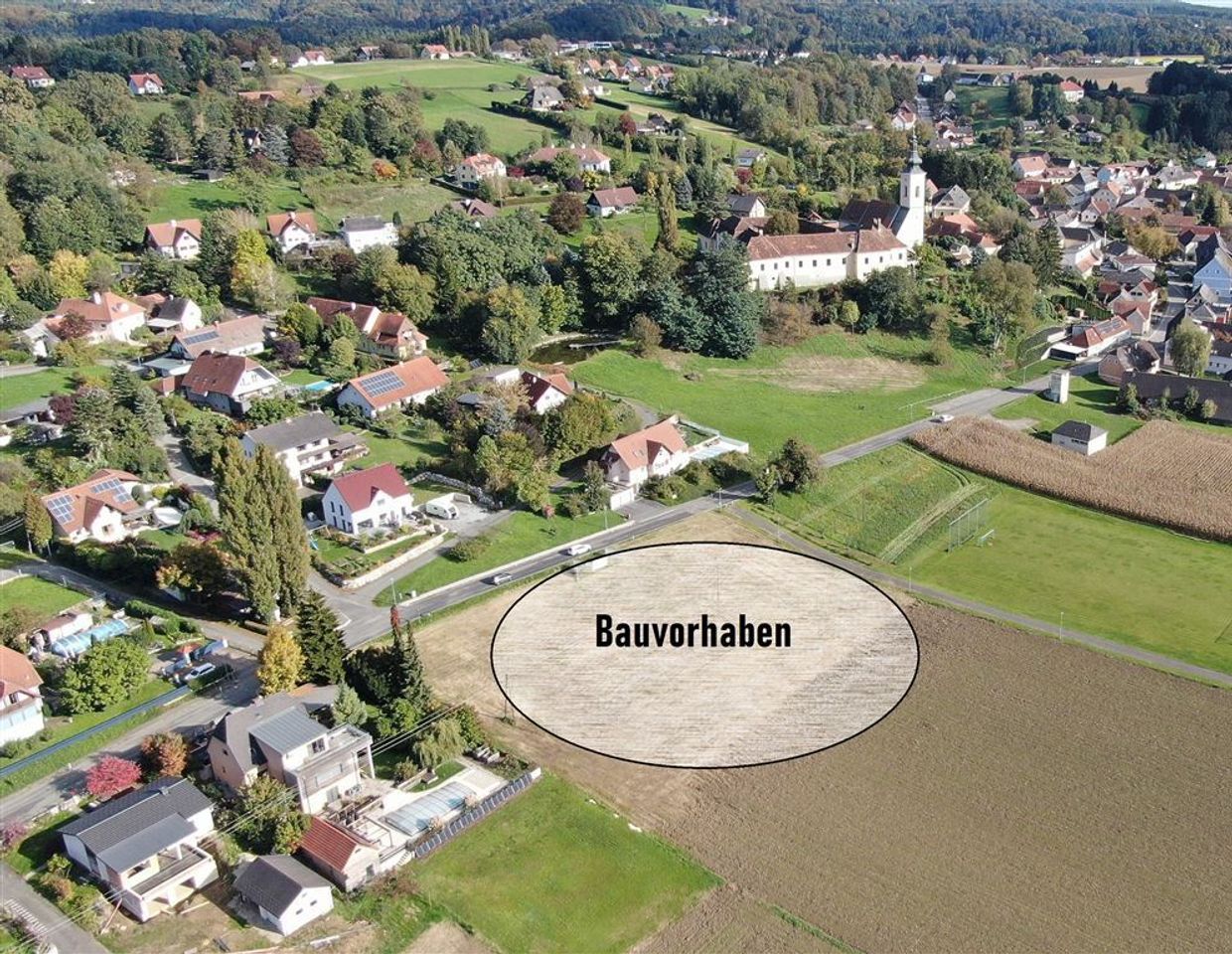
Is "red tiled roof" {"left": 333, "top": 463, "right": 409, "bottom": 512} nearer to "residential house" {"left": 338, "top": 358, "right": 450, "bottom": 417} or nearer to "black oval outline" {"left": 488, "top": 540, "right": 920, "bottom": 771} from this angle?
"black oval outline" {"left": 488, "top": 540, "right": 920, "bottom": 771}

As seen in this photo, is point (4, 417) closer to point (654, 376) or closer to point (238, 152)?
point (654, 376)

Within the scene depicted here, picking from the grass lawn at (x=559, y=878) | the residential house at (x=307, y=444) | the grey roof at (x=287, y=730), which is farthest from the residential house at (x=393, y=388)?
the grass lawn at (x=559, y=878)

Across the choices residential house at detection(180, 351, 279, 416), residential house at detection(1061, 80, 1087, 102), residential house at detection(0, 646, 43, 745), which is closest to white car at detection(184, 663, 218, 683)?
residential house at detection(0, 646, 43, 745)

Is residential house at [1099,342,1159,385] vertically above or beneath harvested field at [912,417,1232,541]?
above

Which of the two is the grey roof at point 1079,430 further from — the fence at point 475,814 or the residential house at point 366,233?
the residential house at point 366,233

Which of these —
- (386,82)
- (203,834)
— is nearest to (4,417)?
(203,834)

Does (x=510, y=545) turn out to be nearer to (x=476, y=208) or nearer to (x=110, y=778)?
(x=110, y=778)
